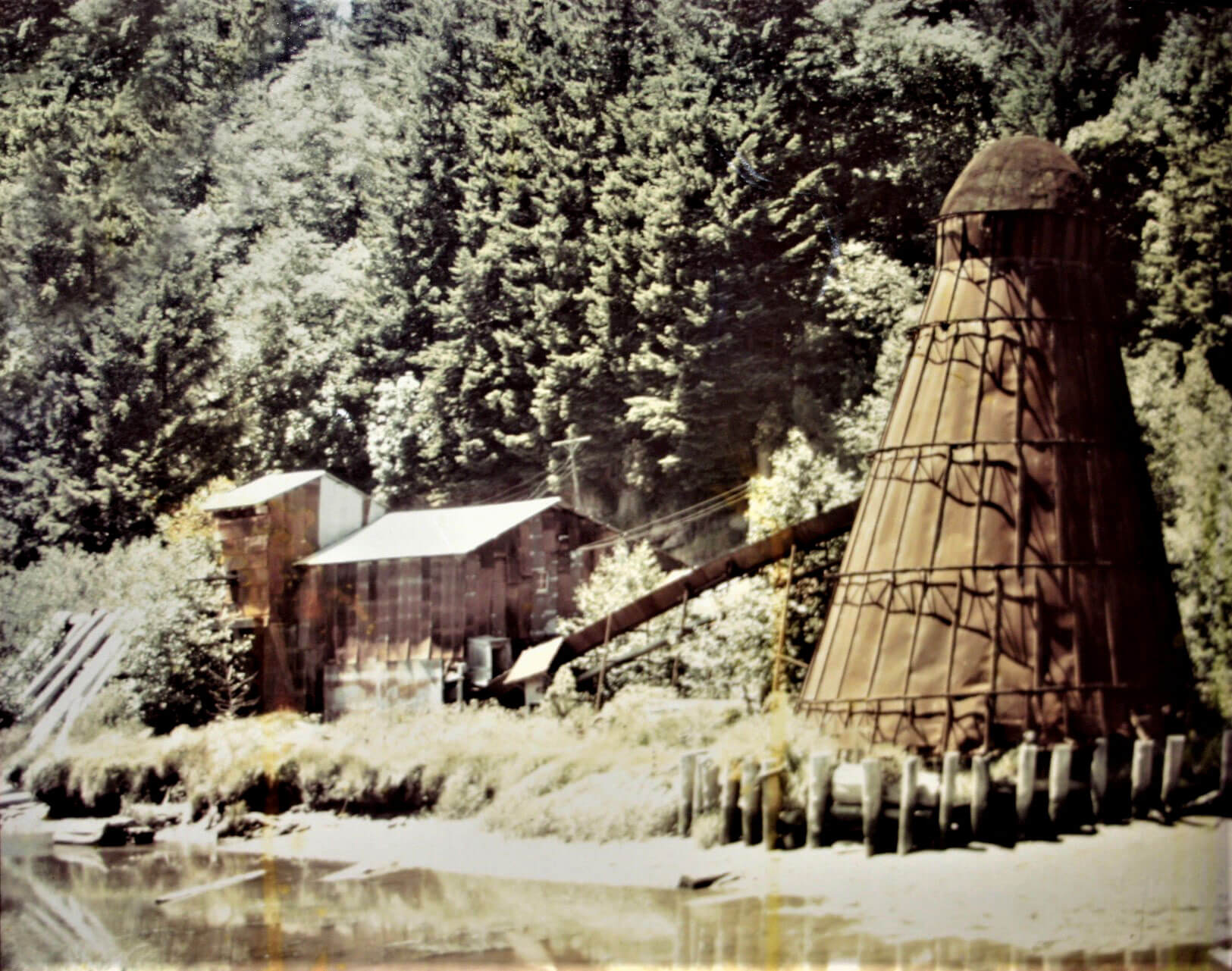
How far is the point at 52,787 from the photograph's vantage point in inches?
186

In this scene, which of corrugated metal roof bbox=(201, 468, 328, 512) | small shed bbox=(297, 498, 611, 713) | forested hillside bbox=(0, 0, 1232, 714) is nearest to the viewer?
forested hillside bbox=(0, 0, 1232, 714)

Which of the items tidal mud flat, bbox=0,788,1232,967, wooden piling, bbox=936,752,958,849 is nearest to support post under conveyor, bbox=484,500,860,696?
tidal mud flat, bbox=0,788,1232,967

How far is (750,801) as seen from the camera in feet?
13.4

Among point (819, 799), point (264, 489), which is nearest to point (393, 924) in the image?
point (819, 799)

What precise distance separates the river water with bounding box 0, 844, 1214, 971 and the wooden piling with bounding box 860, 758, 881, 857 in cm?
27

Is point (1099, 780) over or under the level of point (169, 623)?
under

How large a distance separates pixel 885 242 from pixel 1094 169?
2.24 feet

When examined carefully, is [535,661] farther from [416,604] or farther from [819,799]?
[819,799]

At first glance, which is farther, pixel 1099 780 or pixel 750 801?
pixel 750 801

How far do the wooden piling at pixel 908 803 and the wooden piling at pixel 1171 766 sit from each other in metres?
0.75

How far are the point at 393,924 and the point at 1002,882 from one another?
6.23 ft

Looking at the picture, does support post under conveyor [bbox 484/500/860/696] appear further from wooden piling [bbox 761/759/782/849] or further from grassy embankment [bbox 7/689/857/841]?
wooden piling [bbox 761/759/782/849]

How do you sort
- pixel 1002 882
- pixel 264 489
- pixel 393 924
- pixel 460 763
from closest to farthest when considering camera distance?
pixel 1002 882 < pixel 393 924 < pixel 460 763 < pixel 264 489

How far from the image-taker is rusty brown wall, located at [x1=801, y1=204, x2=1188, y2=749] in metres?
3.94
